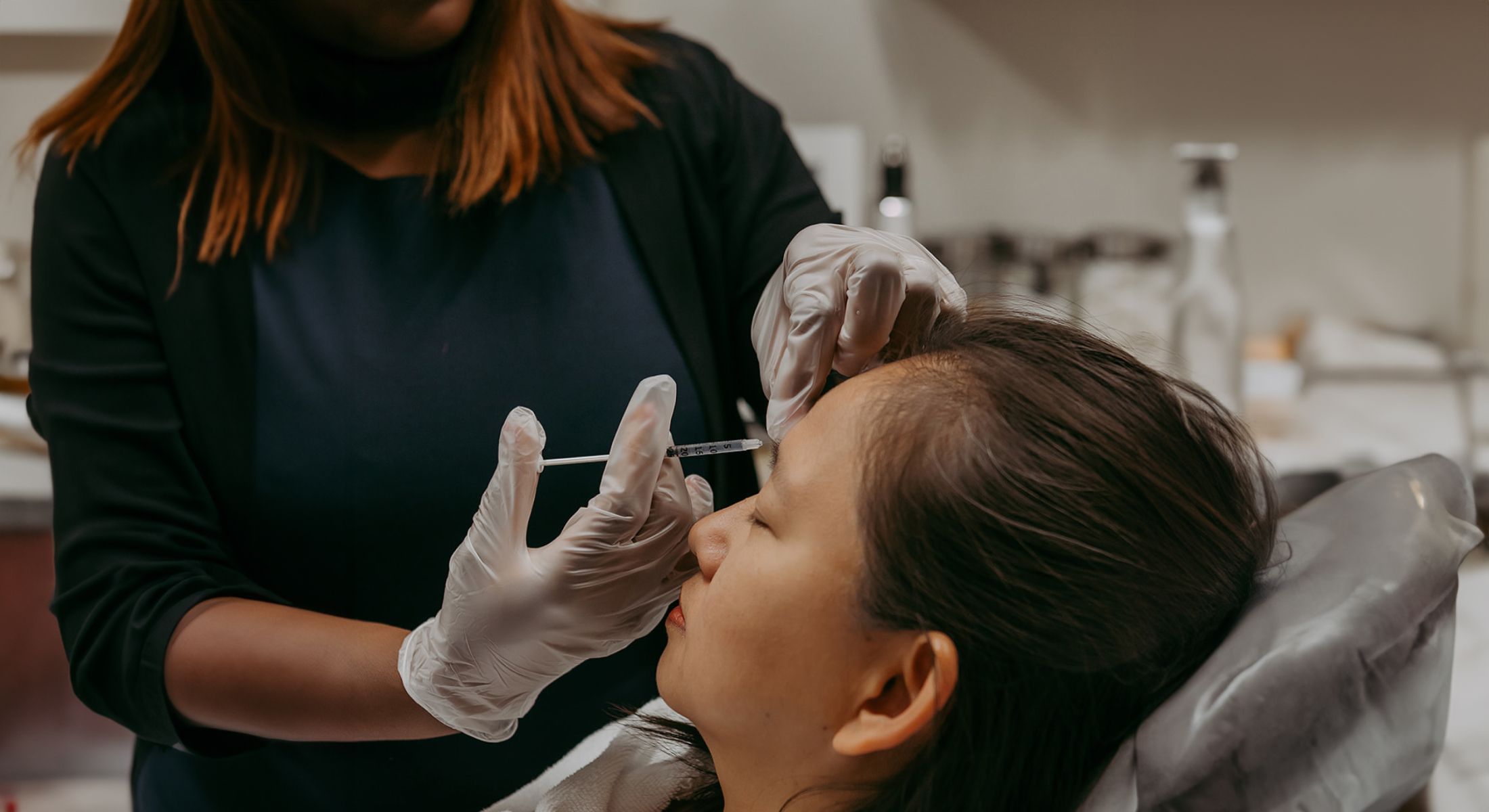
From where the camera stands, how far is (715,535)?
0.83 meters

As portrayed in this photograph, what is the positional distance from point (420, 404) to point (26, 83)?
1714mm

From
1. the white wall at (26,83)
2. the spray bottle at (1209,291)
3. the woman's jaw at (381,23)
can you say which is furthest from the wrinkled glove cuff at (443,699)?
the white wall at (26,83)

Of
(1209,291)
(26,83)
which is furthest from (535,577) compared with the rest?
(26,83)

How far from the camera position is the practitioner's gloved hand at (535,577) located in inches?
32.3

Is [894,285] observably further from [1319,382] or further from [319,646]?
[1319,382]

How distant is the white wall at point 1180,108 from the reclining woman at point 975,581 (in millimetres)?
1554

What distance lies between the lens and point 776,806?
2.65 feet

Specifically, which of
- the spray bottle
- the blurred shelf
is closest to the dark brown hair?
the spray bottle

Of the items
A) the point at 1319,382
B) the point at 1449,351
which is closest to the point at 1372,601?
the point at 1319,382

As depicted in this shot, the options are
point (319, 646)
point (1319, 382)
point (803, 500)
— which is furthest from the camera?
point (1319, 382)

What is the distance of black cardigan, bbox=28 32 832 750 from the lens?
920 millimetres

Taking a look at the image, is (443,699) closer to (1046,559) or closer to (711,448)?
(711,448)

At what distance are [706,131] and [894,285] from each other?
394mm

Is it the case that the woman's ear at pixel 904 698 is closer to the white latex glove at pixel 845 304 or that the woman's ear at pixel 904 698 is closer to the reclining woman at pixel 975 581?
the reclining woman at pixel 975 581
